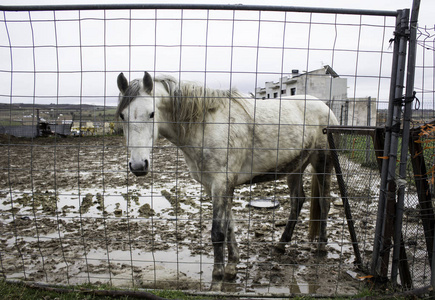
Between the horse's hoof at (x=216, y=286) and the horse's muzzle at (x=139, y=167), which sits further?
the horse's hoof at (x=216, y=286)

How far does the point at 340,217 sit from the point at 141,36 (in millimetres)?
4537

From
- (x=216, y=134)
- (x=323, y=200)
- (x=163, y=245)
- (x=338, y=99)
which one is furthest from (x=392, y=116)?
(x=338, y=99)

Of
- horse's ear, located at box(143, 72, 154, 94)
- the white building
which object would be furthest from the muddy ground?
the white building

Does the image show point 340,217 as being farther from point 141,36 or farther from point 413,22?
point 141,36

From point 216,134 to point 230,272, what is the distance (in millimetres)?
1656

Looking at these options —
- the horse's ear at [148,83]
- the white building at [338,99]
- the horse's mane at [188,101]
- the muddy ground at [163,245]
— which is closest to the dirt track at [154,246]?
the muddy ground at [163,245]

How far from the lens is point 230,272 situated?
3.71 metres

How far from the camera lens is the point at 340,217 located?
18.3ft

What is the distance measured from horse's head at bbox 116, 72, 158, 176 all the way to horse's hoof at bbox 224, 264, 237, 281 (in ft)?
5.37

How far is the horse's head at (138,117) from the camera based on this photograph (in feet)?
9.59

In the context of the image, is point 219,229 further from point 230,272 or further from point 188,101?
point 188,101

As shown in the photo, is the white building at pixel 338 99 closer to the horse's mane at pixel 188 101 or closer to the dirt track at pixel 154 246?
the horse's mane at pixel 188 101

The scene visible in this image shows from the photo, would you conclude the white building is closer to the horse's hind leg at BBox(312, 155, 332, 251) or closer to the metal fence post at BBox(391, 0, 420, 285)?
the metal fence post at BBox(391, 0, 420, 285)

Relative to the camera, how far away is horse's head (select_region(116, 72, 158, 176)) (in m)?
2.92
